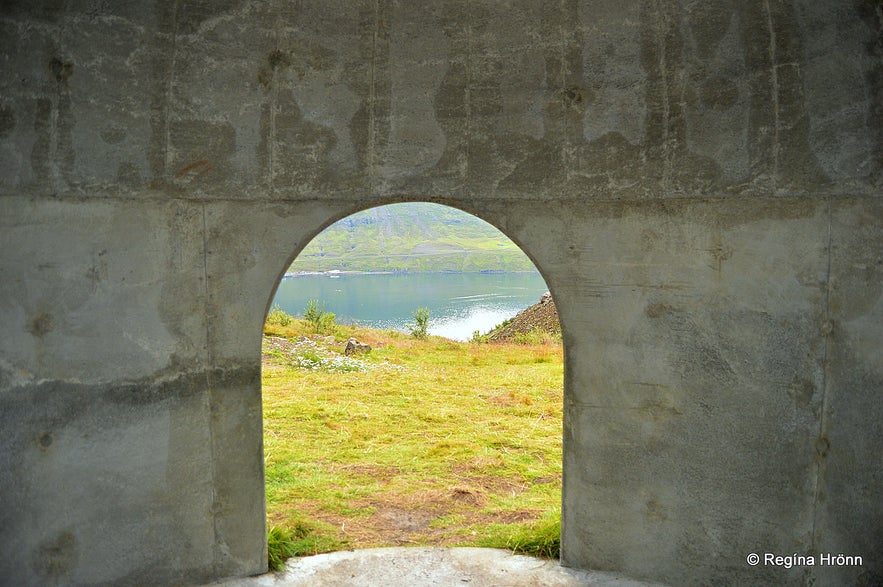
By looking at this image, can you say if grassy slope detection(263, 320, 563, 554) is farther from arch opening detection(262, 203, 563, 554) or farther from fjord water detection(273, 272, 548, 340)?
fjord water detection(273, 272, 548, 340)

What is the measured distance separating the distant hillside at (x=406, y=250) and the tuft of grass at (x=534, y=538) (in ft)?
343

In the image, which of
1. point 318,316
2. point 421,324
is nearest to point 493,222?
point 318,316

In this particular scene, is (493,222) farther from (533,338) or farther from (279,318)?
(533,338)

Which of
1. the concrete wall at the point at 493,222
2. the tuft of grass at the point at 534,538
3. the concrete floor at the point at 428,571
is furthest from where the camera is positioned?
the tuft of grass at the point at 534,538

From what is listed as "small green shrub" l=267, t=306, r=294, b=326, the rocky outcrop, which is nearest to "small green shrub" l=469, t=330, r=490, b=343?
the rocky outcrop

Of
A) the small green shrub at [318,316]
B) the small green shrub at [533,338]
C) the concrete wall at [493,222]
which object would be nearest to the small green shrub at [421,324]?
the small green shrub at [318,316]

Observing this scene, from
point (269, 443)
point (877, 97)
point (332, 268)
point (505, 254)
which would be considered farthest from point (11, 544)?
point (505, 254)

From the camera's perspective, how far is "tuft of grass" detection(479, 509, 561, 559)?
15.9 ft

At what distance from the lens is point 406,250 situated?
162 meters

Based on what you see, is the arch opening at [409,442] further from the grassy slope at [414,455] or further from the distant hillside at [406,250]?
the distant hillside at [406,250]

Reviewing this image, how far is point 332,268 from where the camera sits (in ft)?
433

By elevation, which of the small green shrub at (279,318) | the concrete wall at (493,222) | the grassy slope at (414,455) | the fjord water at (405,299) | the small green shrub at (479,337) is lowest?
the fjord water at (405,299)

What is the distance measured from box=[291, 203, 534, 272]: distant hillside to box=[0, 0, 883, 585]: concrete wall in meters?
105

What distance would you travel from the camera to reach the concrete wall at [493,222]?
158 inches
